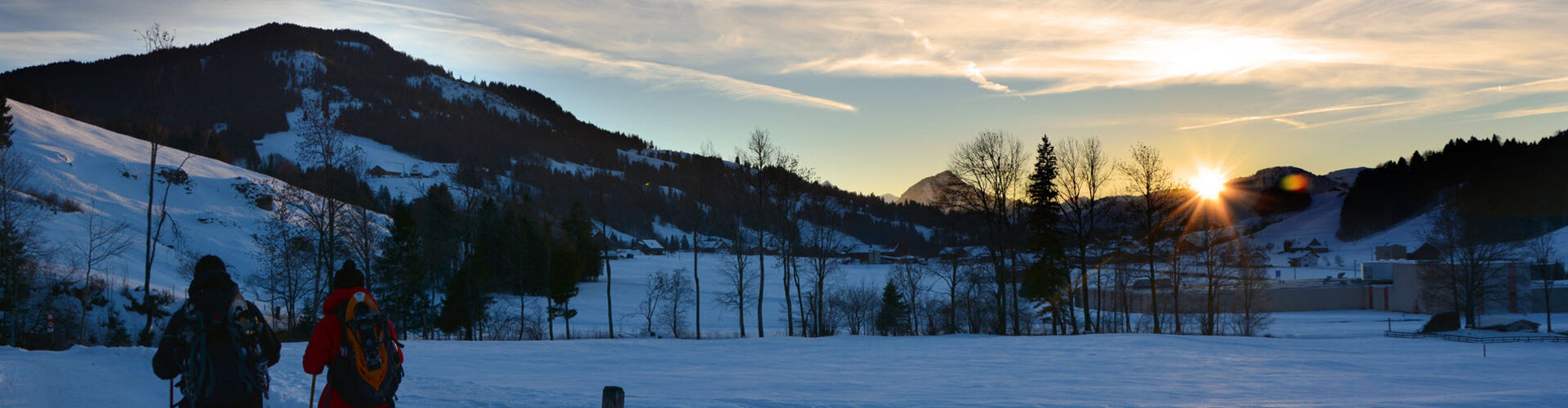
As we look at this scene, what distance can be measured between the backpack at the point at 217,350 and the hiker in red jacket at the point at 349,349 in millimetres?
718

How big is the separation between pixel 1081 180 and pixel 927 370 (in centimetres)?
2158

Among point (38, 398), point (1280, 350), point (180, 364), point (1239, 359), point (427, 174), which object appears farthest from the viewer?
point (427, 174)

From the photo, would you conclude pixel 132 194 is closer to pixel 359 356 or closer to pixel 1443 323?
pixel 359 356

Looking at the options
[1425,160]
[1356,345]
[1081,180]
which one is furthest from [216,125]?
[1425,160]

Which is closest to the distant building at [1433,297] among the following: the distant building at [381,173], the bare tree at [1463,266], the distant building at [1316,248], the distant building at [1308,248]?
the bare tree at [1463,266]

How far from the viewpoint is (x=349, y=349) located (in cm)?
644

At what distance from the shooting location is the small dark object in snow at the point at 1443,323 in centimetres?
4400

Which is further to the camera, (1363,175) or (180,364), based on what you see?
(1363,175)

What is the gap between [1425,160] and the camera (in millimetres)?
147625

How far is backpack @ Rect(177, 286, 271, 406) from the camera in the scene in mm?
6508

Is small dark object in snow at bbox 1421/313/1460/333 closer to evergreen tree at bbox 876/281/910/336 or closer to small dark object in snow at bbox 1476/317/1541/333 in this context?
small dark object in snow at bbox 1476/317/1541/333

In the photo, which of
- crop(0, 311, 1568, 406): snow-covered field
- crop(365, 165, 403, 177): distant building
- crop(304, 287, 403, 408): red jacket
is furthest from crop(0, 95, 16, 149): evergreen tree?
crop(365, 165, 403, 177): distant building

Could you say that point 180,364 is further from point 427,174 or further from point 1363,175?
point 1363,175

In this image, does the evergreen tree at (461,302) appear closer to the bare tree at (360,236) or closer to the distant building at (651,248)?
the bare tree at (360,236)
